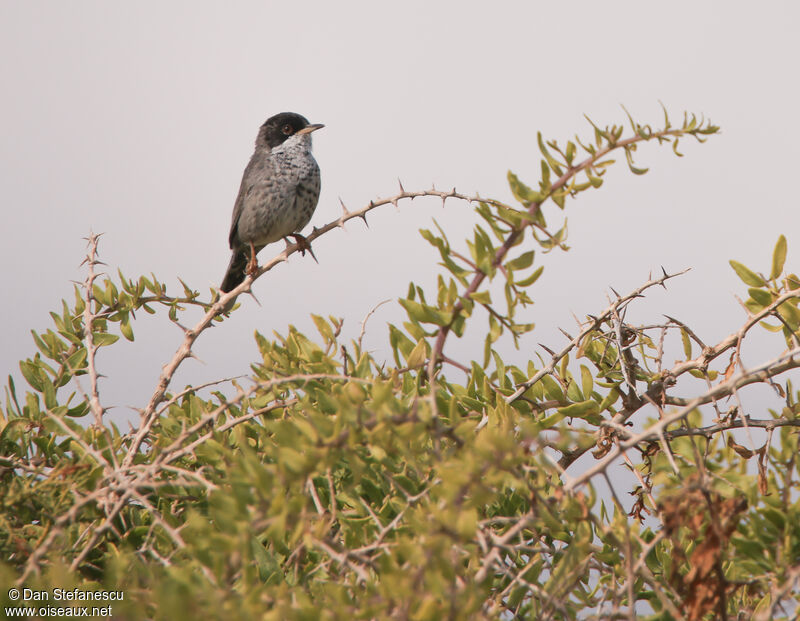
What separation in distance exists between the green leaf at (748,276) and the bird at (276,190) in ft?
14.4

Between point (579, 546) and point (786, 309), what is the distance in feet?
4.45

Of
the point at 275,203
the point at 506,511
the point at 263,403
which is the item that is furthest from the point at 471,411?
the point at 275,203

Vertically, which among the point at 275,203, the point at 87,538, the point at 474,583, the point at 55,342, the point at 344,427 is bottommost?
the point at 474,583

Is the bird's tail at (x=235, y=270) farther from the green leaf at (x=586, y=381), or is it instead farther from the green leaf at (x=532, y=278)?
the green leaf at (x=532, y=278)

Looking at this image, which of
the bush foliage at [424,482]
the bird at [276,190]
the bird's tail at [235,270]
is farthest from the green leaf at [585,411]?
the bird's tail at [235,270]

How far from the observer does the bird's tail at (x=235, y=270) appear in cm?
759

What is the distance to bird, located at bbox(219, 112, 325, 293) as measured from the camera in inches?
275

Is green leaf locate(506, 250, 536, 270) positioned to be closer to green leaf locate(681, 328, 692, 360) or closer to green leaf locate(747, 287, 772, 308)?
green leaf locate(747, 287, 772, 308)

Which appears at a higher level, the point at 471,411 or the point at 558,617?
the point at 471,411

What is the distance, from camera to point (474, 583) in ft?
5.10

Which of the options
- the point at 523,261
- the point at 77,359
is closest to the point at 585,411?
the point at 523,261

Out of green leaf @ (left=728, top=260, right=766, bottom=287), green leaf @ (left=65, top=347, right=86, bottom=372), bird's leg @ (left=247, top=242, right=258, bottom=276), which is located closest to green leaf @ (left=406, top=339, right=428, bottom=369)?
green leaf @ (left=728, top=260, right=766, bottom=287)

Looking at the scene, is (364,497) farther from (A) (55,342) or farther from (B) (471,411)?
(A) (55,342)

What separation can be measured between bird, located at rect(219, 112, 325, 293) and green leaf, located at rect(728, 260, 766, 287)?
14.4 feet
